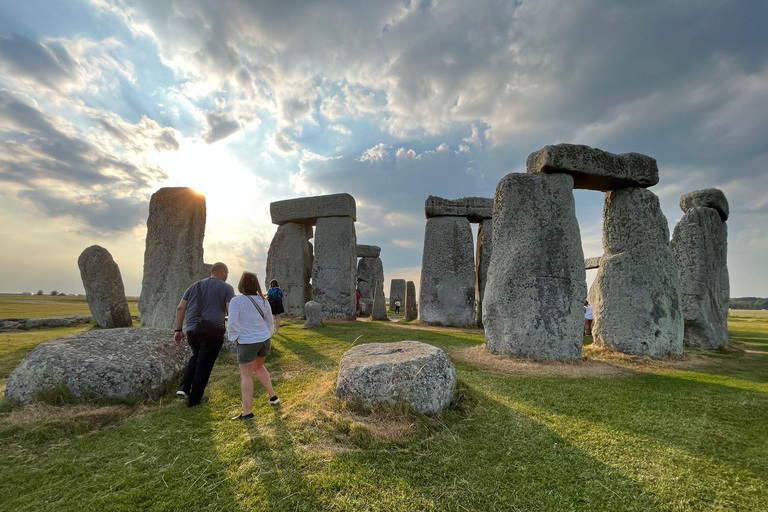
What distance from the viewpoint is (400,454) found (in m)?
2.32

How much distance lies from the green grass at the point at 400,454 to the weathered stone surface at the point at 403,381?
4.3 inches

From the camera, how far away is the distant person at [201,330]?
350cm

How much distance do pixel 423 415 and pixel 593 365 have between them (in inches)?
150

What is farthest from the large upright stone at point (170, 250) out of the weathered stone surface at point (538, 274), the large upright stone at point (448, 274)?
the large upright stone at point (448, 274)

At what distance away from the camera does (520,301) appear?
18.3 ft

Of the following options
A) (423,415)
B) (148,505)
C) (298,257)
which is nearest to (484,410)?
(423,415)

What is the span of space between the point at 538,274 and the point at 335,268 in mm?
7978

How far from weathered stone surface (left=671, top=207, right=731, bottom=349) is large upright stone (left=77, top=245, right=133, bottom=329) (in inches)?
544

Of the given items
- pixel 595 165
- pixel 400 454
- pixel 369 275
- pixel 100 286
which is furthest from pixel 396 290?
pixel 400 454

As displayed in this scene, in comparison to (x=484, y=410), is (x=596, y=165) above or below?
above

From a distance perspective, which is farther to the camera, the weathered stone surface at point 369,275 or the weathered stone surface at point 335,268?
the weathered stone surface at point 369,275

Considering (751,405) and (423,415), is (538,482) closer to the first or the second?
(423,415)

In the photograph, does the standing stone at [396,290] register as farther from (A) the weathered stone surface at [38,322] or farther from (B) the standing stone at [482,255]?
(A) the weathered stone surface at [38,322]

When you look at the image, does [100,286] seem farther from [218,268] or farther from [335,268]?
[218,268]
